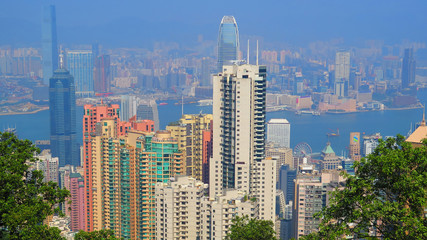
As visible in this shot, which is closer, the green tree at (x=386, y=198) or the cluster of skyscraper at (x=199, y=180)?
the green tree at (x=386, y=198)

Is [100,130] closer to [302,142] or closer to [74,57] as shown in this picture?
[302,142]

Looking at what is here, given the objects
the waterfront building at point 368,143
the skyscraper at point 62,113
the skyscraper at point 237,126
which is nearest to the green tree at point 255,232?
the skyscraper at point 237,126

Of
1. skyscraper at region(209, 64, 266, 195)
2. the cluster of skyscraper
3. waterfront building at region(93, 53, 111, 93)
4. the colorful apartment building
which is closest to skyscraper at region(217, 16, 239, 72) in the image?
→ waterfront building at region(93, 53, 111, 93)

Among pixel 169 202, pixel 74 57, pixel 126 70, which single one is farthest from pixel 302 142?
pixel 169 202

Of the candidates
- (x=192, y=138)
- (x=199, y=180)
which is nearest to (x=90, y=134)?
(x=192, y=138)

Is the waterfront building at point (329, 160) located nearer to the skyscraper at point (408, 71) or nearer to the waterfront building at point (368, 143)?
the waterfront building at point (368, 143)

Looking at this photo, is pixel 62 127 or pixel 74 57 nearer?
pixel 62 127
